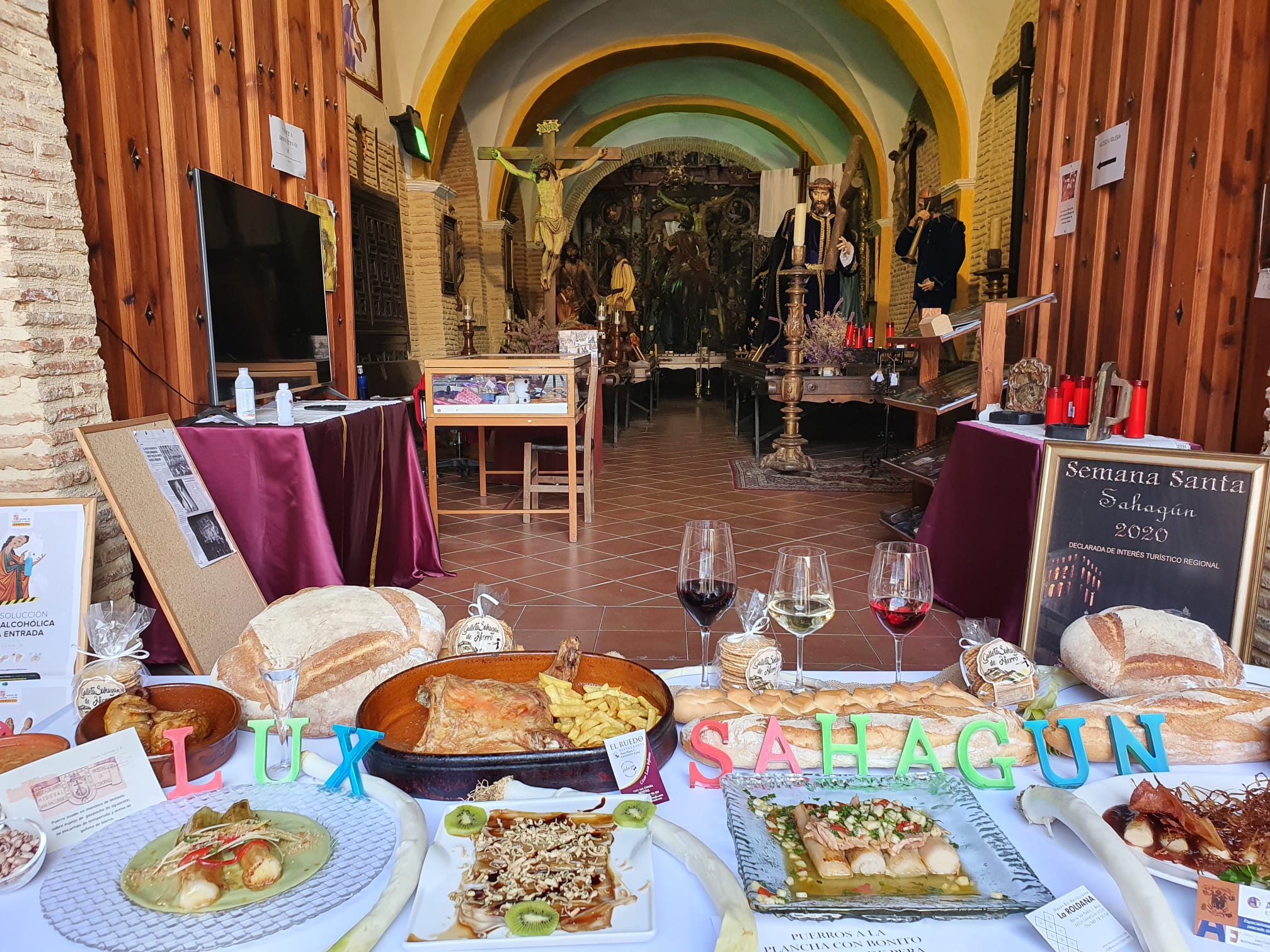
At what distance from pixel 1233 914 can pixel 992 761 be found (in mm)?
295

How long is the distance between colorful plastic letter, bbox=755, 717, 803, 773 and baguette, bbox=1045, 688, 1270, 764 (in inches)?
13.2

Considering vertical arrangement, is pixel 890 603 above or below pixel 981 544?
above

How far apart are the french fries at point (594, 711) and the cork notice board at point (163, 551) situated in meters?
1.78

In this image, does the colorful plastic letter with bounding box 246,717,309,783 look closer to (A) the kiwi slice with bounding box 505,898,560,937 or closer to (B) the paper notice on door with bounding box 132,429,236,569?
(A) the kiwi slice with bounding box 505,898,560,937

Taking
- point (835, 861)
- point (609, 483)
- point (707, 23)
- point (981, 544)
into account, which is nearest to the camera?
point (835, 861)

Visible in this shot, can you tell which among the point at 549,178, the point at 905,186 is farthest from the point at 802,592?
the point at 905,186

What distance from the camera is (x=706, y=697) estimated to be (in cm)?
111

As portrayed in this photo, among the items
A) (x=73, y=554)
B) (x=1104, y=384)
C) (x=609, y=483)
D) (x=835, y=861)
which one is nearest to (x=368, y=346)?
(x=609, y=483)

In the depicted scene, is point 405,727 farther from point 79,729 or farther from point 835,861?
point 835,861

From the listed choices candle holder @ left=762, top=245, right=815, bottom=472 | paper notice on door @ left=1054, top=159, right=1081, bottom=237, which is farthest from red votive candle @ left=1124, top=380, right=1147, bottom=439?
candle holder @ left=762, top=245, right=815, bottom=472

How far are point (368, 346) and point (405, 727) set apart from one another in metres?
7.38

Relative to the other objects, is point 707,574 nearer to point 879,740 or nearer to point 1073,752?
point 879,740

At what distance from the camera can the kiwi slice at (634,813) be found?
0.82 metres

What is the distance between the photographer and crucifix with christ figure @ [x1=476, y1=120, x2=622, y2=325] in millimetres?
9500
